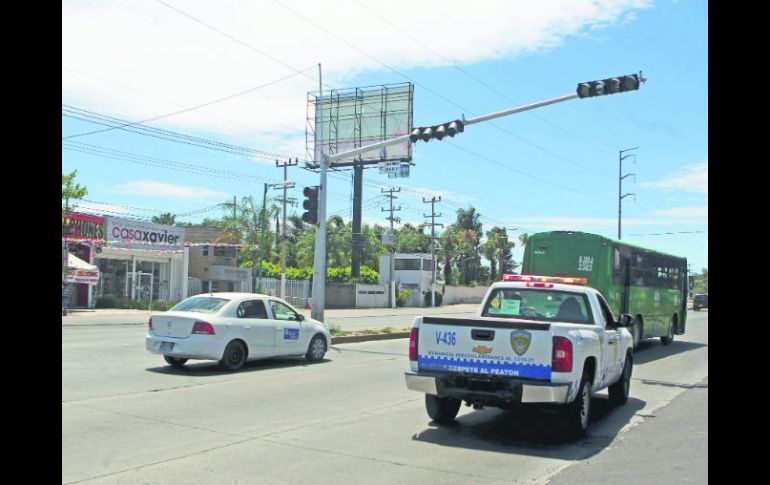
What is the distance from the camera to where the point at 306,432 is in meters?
8.11

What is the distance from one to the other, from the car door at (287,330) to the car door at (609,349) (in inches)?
273

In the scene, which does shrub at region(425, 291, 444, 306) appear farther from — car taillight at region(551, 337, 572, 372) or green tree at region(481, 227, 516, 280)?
car taillight at region(551, 337, 572, 372)

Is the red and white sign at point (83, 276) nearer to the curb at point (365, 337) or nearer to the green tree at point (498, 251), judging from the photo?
the curb at point (365, 337)

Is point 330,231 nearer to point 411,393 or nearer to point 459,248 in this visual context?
point 459,248

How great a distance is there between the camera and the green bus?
18.5 metres

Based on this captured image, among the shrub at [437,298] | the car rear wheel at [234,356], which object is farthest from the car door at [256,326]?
the shrub at [437,298]

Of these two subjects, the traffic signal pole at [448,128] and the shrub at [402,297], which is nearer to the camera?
the traffic signal pole at [448,128]

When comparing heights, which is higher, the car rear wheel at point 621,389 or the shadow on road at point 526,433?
the car rear wheel at point 621,389

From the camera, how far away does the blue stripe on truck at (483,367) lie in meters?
7.77

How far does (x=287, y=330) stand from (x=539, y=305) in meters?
6.49

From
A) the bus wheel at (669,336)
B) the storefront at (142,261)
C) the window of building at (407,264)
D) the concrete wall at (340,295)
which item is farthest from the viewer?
the window of building at (407,264)

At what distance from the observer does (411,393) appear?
11414mm

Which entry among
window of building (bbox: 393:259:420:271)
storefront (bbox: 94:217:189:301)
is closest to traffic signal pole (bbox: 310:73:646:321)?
storefront (bbox: 94:217:189:301)
